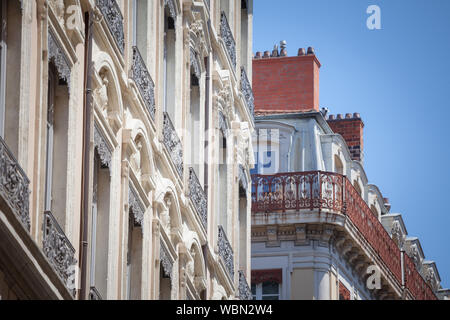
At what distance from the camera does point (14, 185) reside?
15.0 meters

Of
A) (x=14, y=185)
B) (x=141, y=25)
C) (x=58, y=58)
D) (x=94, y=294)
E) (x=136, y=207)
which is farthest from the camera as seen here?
(x=141, y=25)

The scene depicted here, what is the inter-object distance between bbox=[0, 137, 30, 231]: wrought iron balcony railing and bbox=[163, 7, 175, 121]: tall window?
8586 millimetres

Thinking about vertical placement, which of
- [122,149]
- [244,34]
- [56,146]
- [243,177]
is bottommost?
[56,146]

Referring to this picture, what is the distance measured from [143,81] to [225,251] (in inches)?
271

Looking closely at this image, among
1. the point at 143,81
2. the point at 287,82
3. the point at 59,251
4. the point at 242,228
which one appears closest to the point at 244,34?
the point at 242,228

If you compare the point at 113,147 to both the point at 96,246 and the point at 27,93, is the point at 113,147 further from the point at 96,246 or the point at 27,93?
the point at 27,93

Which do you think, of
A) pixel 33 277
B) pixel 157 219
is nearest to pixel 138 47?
pixel 157 219

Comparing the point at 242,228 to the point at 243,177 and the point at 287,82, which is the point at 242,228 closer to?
the point at 243,177

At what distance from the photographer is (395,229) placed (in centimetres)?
4638

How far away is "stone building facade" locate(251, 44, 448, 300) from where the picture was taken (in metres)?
37.2

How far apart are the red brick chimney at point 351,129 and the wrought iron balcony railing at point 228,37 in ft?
53.9

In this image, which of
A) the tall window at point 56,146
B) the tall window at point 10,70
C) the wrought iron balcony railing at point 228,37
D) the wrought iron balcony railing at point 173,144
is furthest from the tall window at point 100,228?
the wrought iron balcony railing at point 228,37

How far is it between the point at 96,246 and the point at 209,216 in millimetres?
7345
